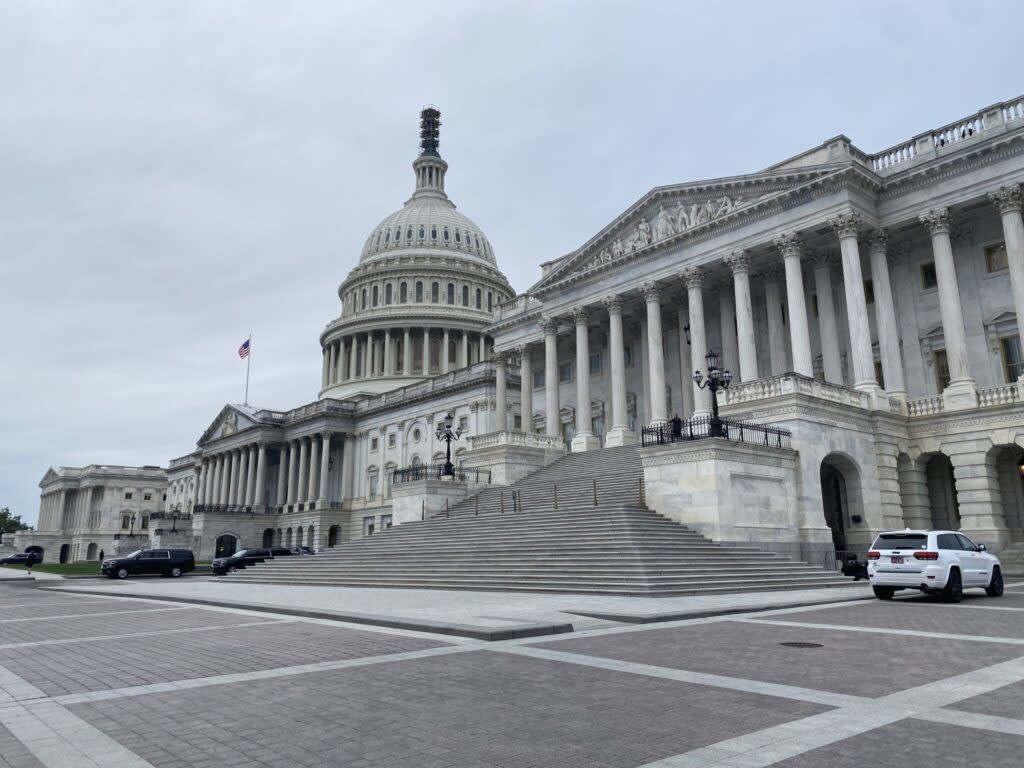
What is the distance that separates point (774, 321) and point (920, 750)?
129ft

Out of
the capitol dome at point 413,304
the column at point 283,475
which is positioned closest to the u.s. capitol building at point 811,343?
the capitol dome at point 413,304

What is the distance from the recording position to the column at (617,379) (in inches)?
1805

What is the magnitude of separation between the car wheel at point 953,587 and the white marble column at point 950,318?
17.1m

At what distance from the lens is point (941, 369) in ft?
125

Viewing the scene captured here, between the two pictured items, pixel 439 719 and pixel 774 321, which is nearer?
pixel 439 719

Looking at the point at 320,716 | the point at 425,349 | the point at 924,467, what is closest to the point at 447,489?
the point at 924,467

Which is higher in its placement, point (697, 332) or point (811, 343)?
point (697, 332)

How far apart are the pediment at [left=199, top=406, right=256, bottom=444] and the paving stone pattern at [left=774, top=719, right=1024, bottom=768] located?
9905 cm

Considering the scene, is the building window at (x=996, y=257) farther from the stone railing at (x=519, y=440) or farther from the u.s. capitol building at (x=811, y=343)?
the stone railing at (x=519, y=440)

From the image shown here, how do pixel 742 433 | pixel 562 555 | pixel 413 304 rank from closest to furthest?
pixel 562 555 → pixel 742 433 → pixel 413 304

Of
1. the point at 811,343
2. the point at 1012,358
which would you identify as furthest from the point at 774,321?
the point at 1012,358

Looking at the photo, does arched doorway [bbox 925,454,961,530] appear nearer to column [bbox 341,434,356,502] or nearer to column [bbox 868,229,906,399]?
column [bbox 868,229,906,399]

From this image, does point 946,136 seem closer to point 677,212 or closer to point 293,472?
point 677,212

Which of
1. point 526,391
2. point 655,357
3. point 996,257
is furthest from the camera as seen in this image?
point 526,391
